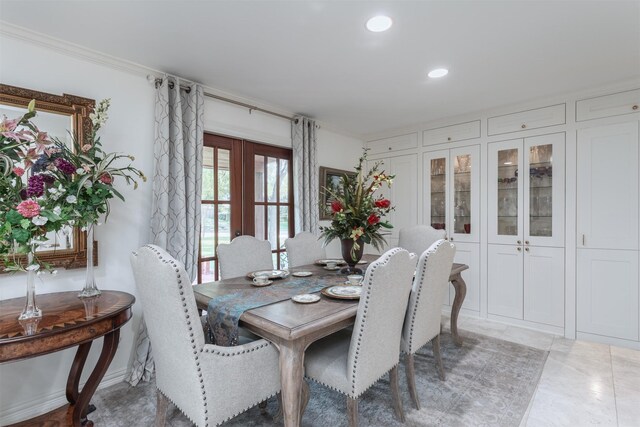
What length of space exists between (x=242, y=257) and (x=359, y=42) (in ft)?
6.06

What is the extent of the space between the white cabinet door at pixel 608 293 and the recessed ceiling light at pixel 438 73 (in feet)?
7.28

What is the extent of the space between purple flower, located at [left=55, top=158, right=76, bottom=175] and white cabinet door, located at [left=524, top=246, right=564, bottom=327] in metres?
4.05

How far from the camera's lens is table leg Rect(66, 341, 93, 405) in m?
1.93

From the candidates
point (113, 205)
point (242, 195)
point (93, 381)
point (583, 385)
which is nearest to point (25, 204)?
point (113, 205)

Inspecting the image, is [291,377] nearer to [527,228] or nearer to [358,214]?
[358,214]

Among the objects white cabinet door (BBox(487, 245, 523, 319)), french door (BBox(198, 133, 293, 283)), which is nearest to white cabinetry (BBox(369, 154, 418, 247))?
white cabinet door (BBox(487, 245, 523, 319))

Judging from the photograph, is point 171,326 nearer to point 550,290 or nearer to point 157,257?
point 157,257

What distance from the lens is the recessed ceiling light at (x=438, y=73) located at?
2568 millimetres

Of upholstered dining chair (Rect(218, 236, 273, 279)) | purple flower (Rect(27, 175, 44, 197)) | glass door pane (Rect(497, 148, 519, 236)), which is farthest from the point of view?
glass door pane (Rect(497, 148, 519, 236))

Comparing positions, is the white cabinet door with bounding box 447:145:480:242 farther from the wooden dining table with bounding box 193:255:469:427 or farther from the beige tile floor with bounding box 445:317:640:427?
the wooden dining table with bounding box 193:255:469:427

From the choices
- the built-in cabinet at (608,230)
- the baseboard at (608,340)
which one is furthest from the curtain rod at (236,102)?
the baseboard at (608,340)

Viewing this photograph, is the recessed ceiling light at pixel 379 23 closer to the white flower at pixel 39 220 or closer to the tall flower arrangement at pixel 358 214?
the tall flower arrangement at pixel 358 214

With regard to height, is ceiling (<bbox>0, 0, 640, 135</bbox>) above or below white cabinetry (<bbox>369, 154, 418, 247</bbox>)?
above

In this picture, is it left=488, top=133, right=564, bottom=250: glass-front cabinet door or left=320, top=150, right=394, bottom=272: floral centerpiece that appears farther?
left=488, top=133, right=564, bottom=250: glass-front cabinet door
